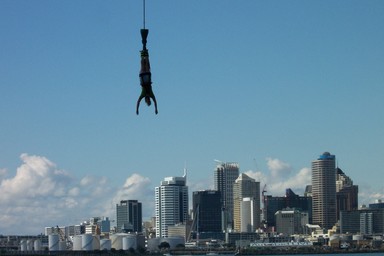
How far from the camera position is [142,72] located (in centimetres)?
2766

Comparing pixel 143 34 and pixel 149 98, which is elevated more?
pixel 143 34

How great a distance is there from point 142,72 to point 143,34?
108 cm

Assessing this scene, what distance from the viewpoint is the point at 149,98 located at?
90.7 feet

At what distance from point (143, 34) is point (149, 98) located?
1.78m

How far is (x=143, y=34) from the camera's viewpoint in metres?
27.3

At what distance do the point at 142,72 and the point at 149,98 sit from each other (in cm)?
75
